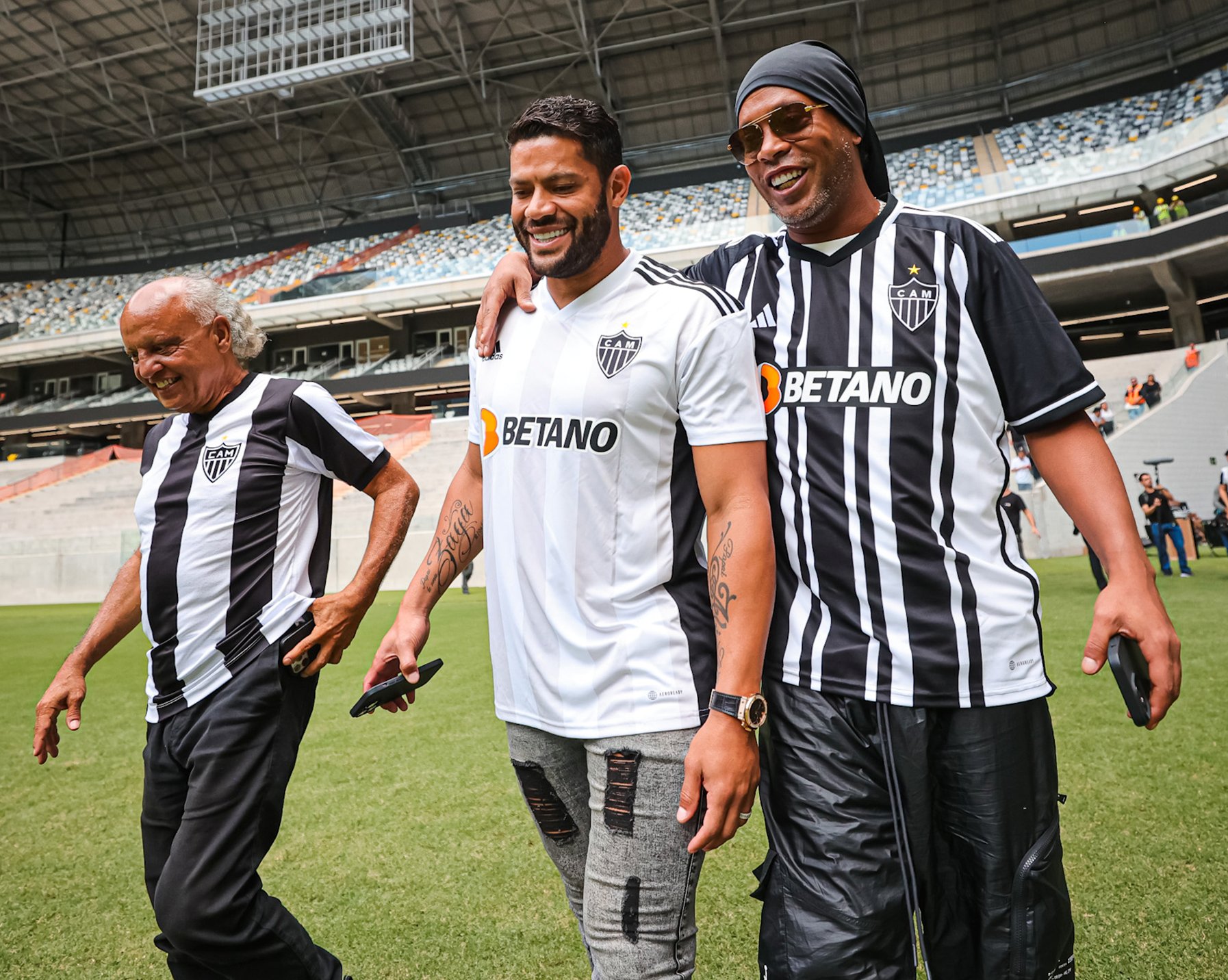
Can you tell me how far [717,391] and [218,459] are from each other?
5.00 feet

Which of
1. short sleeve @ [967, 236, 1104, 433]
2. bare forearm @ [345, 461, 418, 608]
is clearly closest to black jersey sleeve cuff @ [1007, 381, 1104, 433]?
short sleeve @ [967, 236, 1104, 433]

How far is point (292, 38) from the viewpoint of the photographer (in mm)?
25469

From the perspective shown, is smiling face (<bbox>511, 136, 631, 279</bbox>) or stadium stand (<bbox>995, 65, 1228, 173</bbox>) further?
stadium stand (<bbox>995, 65, 1228, 173</bbox>)

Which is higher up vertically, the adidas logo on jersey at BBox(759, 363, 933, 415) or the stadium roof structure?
the stadium roof structure

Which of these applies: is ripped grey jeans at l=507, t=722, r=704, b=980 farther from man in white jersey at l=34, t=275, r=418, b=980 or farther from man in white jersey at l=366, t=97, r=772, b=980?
man in white jersey at l=34, t=275, r=418, b=980

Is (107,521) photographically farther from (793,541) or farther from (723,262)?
(793,541)

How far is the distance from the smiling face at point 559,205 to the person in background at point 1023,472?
16.4 metres

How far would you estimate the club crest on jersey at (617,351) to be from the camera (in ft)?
5.51

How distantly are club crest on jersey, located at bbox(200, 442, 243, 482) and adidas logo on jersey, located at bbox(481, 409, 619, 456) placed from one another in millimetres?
985

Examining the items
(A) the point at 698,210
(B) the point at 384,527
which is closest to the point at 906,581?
(B) the point at 384,527

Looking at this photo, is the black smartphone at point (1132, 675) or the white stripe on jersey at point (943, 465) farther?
the white stripe on jersey at point (943, 465)

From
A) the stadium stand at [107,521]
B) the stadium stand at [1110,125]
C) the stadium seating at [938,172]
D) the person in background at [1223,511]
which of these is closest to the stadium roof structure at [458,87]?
the stadium stand at [1110,125]

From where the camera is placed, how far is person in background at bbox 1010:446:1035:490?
16.4 meters

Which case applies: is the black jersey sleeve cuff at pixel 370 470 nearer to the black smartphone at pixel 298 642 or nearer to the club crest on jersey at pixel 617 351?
the black smartphone at pixel 298 642
